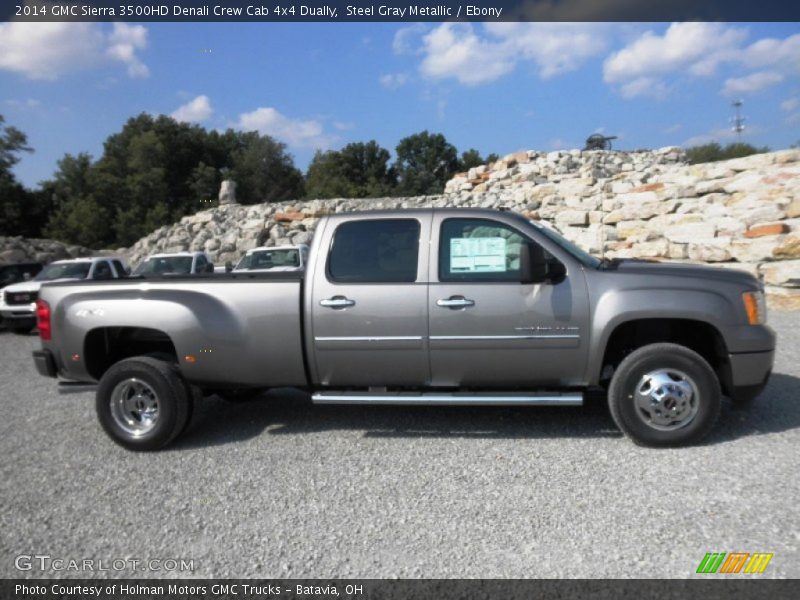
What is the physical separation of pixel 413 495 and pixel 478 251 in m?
2.03

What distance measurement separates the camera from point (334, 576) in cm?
308

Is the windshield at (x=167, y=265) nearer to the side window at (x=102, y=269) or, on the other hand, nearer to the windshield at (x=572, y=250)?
the side window at (x=102, y=269)

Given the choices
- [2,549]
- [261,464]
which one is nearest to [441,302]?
[261,464]

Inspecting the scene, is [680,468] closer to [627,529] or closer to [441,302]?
[627,529]

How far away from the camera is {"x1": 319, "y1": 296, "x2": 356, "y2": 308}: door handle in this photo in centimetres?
484

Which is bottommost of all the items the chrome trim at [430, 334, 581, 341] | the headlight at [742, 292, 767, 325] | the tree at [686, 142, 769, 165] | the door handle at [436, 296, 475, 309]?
the chrome trim at [430, 334, 581, 341]

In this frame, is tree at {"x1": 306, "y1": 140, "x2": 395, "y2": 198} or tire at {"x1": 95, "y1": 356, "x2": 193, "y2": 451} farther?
tree at {"x1": 306, "y1": 140, "x2": 395, "y2": 198}

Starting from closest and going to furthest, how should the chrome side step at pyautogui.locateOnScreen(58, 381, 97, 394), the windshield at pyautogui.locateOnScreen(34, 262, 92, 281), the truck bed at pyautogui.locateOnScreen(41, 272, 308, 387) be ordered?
the truck bed at pyautogui.locateOnScreen(41, 272, 308, 387)
the chrome side step at pyautogui.locateOnScreen(58, 381, 97, 394)
the windshield at pyautogui.locateOnScreen(34, 262, 92, 281)

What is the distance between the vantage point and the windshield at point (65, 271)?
46.4 ft

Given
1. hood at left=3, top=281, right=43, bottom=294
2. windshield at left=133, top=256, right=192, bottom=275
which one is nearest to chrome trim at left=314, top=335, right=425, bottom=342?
windshield at left=133, top=256, right=192, bottom=275

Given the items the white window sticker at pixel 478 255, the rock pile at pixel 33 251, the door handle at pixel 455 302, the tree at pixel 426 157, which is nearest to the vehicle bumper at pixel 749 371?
the white window sticker at pixel 478 255

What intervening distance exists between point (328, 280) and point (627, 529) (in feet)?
9.30

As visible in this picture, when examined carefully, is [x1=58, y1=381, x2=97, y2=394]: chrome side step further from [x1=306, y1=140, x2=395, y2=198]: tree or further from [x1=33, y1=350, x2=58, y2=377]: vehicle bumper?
[x1=306, y1=140, x2=395, y2=198]: tree

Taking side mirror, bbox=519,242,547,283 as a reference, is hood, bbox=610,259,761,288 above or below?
below
